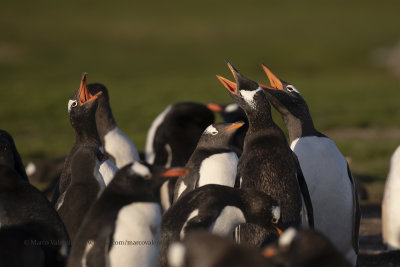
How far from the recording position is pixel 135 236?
4316 millimetres

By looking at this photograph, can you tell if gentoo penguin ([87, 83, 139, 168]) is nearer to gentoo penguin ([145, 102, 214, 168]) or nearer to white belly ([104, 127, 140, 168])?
white belly ([104, 127, 140, 168])

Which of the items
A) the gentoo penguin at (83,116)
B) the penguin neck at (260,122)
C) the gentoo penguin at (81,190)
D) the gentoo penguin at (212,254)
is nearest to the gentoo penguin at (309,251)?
the gentoo penguin at (212,254)

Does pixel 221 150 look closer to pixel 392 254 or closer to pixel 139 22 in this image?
pixel 392 254

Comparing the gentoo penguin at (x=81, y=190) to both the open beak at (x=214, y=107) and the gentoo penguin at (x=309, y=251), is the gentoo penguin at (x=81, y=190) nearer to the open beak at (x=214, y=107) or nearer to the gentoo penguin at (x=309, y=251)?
the gentoo penguin at (x=309, y=251)

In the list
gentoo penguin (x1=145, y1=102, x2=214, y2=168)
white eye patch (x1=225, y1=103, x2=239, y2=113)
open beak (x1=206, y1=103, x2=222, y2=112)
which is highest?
open beak (x1=206, y1=103, x2=222, y2=112)

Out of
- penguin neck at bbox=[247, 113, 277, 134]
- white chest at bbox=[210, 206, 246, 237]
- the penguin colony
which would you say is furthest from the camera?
penguin neck at bbox=[247, 113, 277, 134]

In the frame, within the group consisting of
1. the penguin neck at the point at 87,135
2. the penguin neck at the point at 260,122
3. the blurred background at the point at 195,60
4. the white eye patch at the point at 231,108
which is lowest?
the blurred background at the point at 195,60

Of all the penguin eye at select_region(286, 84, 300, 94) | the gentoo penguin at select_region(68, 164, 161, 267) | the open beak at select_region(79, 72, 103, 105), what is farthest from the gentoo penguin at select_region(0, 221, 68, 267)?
the penguin eye at select_region(286, 84, 300, 94)

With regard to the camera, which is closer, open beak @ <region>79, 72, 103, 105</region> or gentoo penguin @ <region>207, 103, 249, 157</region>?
open beak @ <region>79, 72, 103, 105</region>

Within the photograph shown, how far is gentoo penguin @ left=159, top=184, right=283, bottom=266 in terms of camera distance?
472 centimetres

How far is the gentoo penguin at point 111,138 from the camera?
795cm

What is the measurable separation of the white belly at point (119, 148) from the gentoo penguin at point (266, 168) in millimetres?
2619

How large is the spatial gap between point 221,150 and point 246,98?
0.94 metres

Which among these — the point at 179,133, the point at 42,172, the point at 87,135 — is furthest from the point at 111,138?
the point at 42,172
